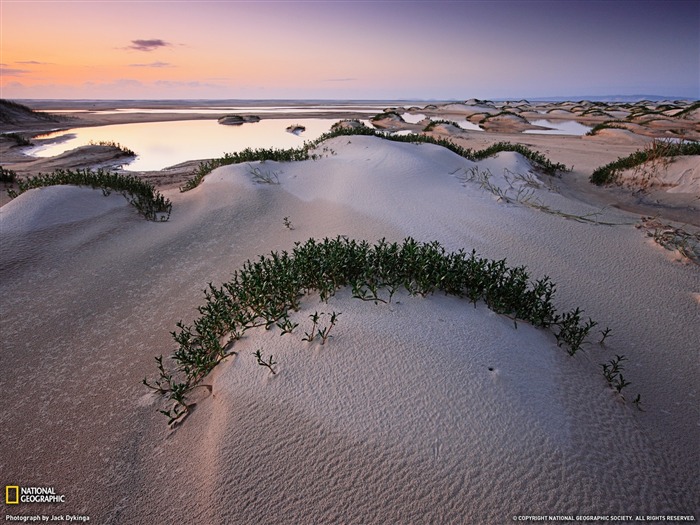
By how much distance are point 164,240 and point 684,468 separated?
6.84 m

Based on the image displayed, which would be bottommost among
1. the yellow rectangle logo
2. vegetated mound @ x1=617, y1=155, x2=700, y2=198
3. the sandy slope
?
the yellow rectangle logo

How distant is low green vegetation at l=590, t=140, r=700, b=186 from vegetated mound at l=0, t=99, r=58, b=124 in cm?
3557

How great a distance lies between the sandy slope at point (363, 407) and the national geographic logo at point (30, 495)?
0.19 feet

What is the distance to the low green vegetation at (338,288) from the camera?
317 centimetres

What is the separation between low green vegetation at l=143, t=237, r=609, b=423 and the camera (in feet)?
10.4

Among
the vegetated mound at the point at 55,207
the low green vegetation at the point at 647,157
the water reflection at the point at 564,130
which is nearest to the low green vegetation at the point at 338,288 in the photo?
the vegetated mound at the point at 55,207

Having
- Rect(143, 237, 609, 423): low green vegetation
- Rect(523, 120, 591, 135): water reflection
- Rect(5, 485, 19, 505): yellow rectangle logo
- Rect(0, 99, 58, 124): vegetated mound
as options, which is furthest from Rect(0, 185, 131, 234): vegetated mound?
Rect(0, 99, 58, 124): vegetated mound

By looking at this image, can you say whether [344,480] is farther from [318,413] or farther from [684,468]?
[684,468]

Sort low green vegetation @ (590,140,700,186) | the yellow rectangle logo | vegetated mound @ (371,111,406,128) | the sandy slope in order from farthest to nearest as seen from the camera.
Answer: vegetated mound @ (371,111,406,128) → low green vegetation @ (590,140,700,186) → the yellow rectangle logo → the sandy slope

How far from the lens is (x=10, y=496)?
7.72ft

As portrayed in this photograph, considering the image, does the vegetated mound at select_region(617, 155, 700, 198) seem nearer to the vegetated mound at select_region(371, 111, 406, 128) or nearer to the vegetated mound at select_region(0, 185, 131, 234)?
the vegetated mound at select_region(0, 185, 131, 234)

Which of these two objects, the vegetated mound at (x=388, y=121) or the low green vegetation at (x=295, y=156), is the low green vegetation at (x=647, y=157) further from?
the vegetated mound at (x=388, y=121)

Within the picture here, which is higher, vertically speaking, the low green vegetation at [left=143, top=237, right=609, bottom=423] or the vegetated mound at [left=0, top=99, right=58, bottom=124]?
the vegetated mound at [left=0, top=99, right=58, bottom=124]

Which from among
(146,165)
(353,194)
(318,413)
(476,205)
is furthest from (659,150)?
(146,165)
